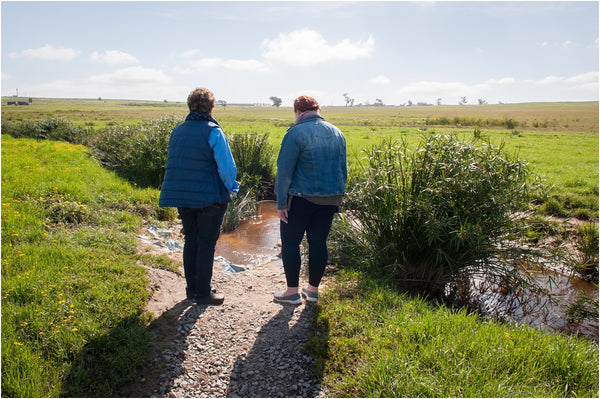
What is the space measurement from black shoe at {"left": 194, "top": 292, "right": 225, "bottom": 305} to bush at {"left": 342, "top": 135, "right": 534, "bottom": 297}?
2.13 meters

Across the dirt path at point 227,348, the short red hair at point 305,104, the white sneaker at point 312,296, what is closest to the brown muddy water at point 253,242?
the dirt path at point 227,348

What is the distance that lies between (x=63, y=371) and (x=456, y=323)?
10.9ft

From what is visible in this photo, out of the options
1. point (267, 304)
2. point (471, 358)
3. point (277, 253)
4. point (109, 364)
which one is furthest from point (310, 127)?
point (277, 253)

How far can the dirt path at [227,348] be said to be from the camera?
9.88 ft

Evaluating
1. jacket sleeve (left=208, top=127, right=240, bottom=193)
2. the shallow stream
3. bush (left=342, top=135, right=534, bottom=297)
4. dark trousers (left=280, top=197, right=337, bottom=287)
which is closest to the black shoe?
dark trousers (left=280, top=197, right=337, bottom=287)

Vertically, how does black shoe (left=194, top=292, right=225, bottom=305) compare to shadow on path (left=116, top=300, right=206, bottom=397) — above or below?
above

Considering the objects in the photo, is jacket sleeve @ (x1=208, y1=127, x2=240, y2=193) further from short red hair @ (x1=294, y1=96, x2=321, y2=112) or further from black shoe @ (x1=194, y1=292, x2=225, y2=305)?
black shoe @ (x1=194, y1=292, x2=225, y2=305)

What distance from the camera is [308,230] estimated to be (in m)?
4.07

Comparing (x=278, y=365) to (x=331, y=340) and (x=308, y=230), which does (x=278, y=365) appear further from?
(x=308, y=230)

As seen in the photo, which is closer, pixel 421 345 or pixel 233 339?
pixel 421 345

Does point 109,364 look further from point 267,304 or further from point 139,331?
point 267,304

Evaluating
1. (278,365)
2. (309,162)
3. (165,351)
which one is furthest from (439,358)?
(165,351)

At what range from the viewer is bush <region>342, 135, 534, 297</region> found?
467 centimetres

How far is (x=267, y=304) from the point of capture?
4332 mm
